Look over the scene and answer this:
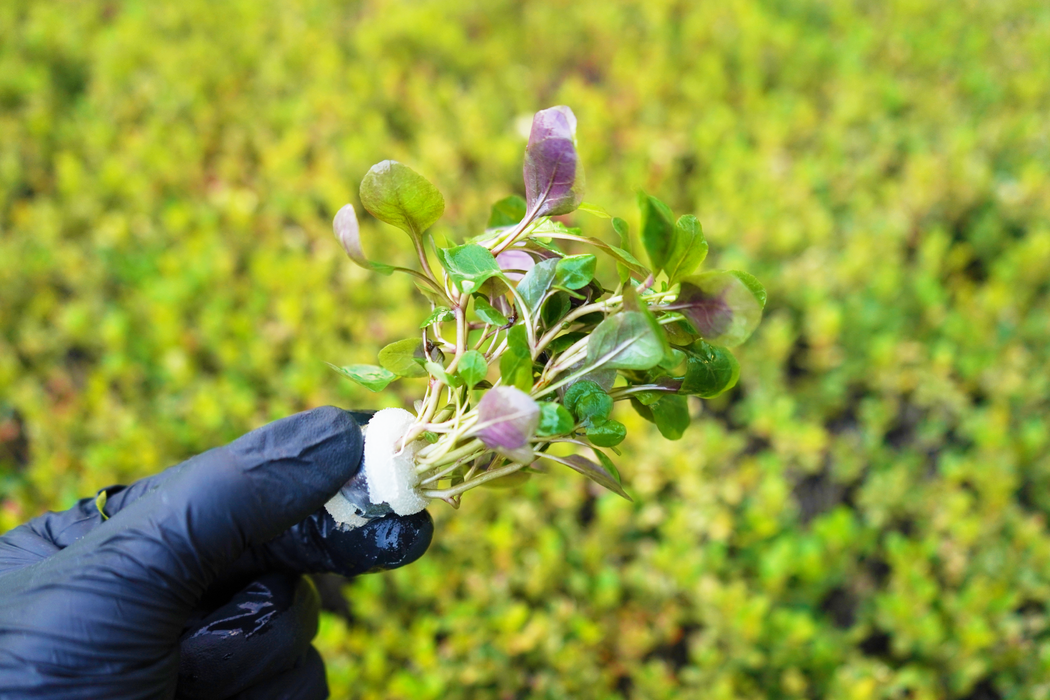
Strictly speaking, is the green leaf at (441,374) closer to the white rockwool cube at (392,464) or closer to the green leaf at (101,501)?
the white rockwool cube at (392,464)

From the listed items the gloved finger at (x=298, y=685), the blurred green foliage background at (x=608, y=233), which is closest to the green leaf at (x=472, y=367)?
the gloved finger at (x=298, y=685)

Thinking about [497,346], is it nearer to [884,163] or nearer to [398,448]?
[398,448]

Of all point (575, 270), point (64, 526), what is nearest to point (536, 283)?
point (575, 270)

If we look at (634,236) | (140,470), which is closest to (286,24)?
(634,236)

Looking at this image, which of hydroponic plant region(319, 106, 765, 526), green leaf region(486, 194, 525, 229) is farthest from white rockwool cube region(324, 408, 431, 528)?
green leaf region(486, 194, 525, 229)

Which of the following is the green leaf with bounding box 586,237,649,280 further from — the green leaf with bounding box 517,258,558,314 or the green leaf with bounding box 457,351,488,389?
the green leaf with bounding box 457,351,488,389

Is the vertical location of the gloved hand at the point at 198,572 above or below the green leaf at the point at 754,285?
below
